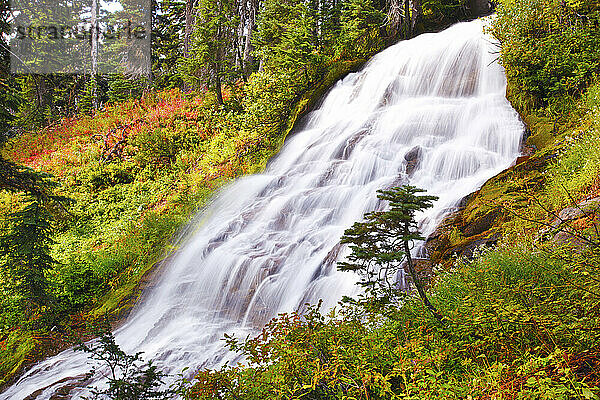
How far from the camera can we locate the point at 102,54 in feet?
105

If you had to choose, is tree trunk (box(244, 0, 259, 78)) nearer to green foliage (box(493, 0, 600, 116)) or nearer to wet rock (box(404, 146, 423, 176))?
wet rock (box(404, 146, 423, 176))

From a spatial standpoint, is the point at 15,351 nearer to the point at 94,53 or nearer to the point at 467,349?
the point at 467,349

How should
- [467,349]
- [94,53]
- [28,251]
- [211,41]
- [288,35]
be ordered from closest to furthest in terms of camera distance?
1. [467,349]
2. [28,251]
3. [288,35]
4. [211,41]
5. [94,53]

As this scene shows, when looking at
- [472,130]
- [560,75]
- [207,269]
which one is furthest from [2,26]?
[560,75]

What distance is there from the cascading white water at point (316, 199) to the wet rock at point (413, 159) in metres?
0.05

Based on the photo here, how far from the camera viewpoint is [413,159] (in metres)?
7.98

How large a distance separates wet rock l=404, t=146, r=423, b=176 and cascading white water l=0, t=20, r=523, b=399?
0.16 feet

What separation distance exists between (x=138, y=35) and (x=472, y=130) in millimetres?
26502

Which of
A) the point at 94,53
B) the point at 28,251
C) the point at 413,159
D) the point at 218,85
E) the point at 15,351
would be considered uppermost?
the point at 94,53

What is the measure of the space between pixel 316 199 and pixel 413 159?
2.18m

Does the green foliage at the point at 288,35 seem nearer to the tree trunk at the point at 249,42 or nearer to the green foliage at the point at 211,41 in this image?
the tree trunk at the point at 249,42

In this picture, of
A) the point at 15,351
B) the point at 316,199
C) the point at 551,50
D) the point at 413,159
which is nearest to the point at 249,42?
the point at 316,199

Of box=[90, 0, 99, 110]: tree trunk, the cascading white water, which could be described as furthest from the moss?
box=[90, 0, 99, 110]: tree trunk

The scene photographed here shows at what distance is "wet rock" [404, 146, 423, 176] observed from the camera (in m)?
7.76
